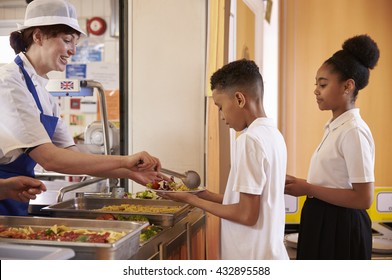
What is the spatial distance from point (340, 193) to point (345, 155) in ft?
0.35

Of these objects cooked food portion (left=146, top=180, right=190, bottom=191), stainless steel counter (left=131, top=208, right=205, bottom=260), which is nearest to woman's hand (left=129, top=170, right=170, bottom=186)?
cooked food portion (left=146, top=180, right=190, bottom=191)

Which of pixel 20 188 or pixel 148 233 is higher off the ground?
pixel 20 188

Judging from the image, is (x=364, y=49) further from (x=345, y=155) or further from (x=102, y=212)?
(x=102, y=212)

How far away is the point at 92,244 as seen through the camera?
94cm

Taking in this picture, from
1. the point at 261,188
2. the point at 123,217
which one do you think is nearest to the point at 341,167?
the point at 261,188

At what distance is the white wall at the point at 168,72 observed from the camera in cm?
199

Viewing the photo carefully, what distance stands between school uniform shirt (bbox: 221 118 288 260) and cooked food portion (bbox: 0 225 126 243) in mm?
288

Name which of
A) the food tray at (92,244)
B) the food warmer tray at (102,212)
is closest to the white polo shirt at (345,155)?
the food warmer tray at (102,212)

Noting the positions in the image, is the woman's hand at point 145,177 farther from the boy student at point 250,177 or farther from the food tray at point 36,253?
the food tray at point 36,253

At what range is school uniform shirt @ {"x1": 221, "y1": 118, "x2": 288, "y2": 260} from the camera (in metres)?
1.10

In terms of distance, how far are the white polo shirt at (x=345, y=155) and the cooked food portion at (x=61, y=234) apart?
0.60 metres

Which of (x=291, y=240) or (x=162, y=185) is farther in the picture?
(x=291, y=240)

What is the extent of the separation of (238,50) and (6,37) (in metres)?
0.97
